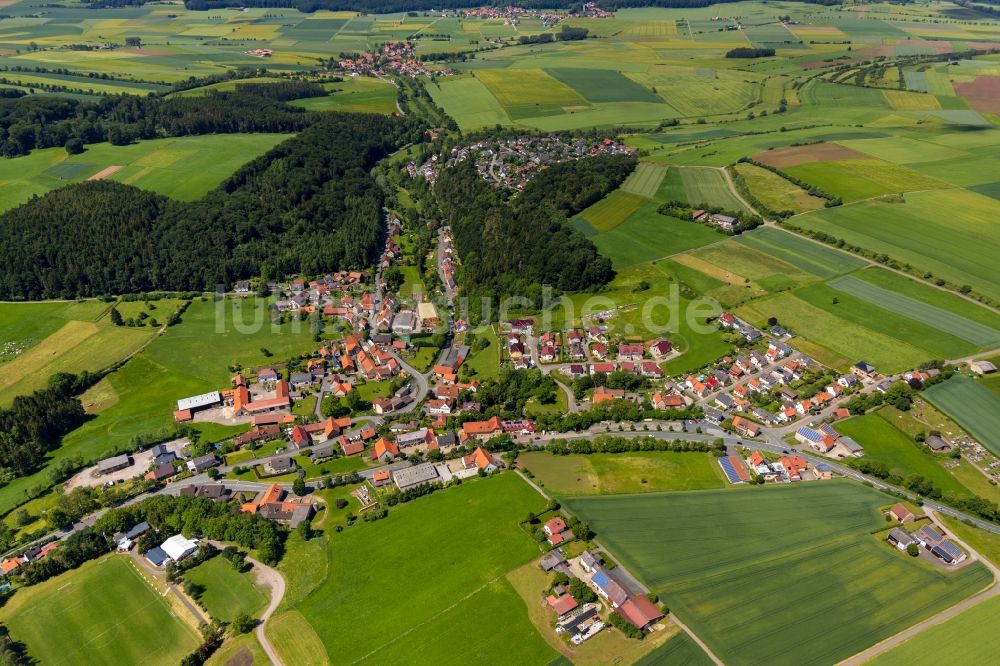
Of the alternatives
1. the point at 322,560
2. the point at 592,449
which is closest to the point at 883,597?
the point at 592,449

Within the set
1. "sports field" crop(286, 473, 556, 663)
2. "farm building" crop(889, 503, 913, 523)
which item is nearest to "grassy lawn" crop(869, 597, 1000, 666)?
"farm building" crop(889, 503, 913, 523)

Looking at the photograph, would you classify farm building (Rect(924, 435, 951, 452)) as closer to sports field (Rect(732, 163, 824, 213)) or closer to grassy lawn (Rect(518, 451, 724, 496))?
grassy lawn (Rect(518, 451, 724, 496))

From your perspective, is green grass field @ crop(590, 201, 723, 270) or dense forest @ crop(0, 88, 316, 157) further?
dense forest @ crop(0, 88, 316, 157)

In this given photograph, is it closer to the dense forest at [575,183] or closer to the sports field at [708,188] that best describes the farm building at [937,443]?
the sports field at [708,188]

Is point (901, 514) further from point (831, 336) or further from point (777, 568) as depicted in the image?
point (831, 336)

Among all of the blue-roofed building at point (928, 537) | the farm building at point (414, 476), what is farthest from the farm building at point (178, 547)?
the blue-roofed building at point (928, 537)

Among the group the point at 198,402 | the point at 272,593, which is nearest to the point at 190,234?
the point at 198,402
